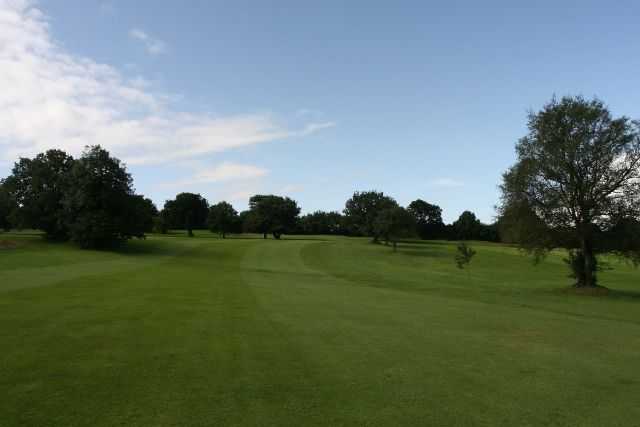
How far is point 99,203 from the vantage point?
5528 cm

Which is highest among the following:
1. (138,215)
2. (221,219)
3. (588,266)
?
(221,219)

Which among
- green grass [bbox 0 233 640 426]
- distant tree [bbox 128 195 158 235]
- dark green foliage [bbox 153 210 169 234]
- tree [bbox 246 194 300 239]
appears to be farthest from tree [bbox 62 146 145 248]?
tree [bbox 246 194 300 239]

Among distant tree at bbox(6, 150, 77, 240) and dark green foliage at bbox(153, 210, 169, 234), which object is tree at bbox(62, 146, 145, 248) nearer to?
distant tree at bbox(6, 150, 77, 240)

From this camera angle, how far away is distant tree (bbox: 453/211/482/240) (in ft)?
455

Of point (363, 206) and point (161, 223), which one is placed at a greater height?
point (363, 206)

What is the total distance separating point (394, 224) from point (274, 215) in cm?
4429

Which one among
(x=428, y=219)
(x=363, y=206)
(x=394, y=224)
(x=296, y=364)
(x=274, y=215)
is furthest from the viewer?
(x=428, y=219)

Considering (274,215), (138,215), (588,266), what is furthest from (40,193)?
(274,215)

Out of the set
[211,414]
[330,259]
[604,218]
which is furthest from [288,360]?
[330,259]

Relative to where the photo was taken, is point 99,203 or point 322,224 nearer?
point 99,203

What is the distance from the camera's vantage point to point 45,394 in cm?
668

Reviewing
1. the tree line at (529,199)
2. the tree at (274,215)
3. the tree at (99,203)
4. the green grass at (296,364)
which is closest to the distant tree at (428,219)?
the tree at (274,215)

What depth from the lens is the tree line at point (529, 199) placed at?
31750 millimetres

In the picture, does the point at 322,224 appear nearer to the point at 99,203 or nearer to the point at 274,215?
the point at 274,215
